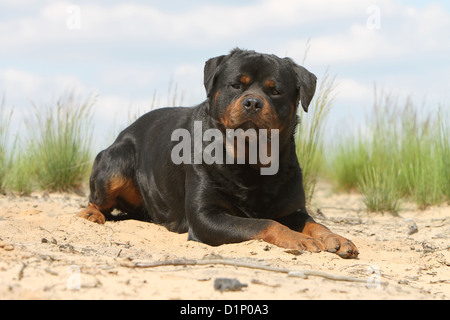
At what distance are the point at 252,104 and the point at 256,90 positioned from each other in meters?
0.28

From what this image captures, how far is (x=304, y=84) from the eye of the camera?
4.31m

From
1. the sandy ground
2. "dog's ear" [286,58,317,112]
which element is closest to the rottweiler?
"dog's ear" [286,58,317,112]

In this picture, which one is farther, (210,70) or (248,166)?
(210,70)

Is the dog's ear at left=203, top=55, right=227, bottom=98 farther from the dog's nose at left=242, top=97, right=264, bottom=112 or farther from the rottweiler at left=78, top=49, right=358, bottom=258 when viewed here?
the dog's nose at left=242, top=97, right=264, bottom=112

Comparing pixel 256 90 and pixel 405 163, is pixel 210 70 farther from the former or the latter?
pixel 405 163

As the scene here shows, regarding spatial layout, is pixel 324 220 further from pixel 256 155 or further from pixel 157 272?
pixel 157 272

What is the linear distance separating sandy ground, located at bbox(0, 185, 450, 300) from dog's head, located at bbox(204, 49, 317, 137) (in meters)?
0.91

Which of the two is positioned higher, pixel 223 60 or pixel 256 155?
pixel 223 60

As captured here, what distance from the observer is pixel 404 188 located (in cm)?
840

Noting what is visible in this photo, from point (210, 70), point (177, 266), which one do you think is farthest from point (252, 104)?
point (177, 266)

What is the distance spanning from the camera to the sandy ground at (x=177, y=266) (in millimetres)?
2428

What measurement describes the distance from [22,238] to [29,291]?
6.06ft
